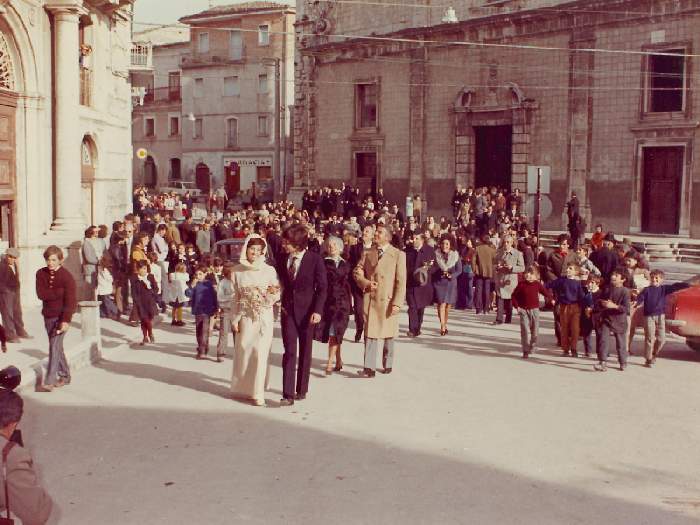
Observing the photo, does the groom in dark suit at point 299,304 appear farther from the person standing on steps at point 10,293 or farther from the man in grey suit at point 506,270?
the man in grey suit at point 506,270

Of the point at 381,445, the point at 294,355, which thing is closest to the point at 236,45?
the point at 294,355

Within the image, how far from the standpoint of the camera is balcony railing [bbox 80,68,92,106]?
1908cm

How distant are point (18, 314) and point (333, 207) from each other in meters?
18.8

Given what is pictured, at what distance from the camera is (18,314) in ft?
45.4

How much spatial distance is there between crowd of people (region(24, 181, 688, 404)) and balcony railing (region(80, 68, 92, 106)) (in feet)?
9.76

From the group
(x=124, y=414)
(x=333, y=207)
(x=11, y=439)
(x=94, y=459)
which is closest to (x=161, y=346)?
(x=124, y=414)

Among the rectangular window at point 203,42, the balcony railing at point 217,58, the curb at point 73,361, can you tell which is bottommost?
the curb at point 73,361

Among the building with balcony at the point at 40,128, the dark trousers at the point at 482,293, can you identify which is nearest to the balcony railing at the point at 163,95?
the building with balcony at the point at 40,128

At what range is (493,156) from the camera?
108ft

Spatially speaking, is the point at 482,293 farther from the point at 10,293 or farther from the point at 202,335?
the point at 10,293

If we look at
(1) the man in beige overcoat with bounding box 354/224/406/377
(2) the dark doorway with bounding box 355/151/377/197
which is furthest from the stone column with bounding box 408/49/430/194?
(1) the man in beige overcoat with bounding box 354/224/406/377

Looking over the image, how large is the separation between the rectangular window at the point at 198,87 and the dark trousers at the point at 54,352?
46.7 metres

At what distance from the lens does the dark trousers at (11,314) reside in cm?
1349

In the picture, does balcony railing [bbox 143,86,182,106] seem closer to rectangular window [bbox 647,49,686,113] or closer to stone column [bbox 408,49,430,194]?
stone column [bbox 408,49,430,194]
